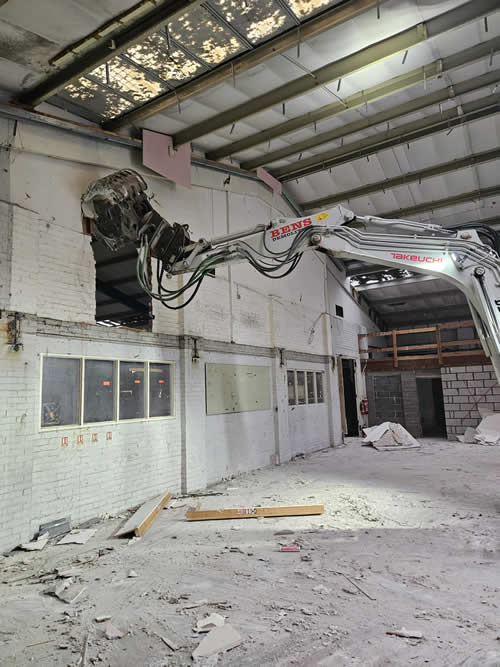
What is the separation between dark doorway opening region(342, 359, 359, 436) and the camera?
48.3 feet

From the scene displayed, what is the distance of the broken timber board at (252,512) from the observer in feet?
19.1

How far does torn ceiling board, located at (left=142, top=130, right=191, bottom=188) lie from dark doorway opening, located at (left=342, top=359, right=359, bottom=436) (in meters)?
9.18

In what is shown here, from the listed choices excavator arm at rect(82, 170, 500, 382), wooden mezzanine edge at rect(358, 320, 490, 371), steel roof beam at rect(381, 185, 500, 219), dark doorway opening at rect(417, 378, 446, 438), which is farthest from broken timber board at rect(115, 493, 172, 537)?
dark doorway opening at rect(417, 378, 446, 438)

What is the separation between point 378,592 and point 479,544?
5.63ft

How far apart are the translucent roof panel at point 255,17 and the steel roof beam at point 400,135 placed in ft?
13.7

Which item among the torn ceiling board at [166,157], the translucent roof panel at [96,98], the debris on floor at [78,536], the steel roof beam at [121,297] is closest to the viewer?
the debris on floor at [78,536]

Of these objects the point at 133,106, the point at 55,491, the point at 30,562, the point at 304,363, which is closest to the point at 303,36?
the point at 133,106

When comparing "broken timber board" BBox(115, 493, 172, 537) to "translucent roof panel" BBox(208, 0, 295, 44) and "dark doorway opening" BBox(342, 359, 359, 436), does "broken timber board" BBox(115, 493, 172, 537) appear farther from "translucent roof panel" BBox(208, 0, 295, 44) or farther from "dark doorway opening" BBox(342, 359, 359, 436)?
"dark doorway opening" BBox(342, 359, 359, 436)

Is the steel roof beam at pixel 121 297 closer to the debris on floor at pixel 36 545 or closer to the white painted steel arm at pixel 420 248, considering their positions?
the white painted steel arm at pixel 420 248

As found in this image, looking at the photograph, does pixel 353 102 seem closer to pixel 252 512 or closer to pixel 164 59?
pixel 164 59

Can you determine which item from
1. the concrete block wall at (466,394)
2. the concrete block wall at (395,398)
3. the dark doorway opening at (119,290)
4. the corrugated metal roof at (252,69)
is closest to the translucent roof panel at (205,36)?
the corrugated metal roof at (252,69)

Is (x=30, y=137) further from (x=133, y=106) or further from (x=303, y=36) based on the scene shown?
(x=303, y=36)

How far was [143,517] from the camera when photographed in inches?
221

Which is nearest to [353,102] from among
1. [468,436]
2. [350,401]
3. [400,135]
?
[400,135]
